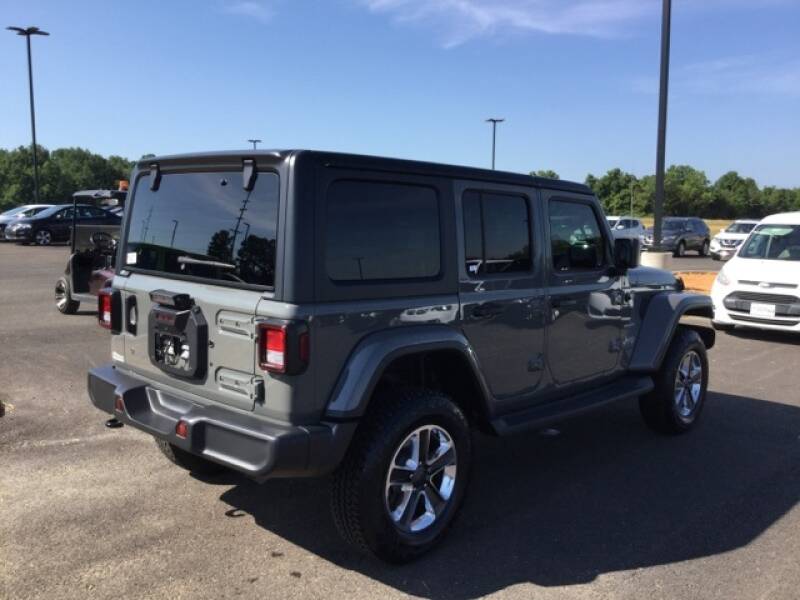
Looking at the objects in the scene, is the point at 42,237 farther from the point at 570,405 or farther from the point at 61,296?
the point at 570,405

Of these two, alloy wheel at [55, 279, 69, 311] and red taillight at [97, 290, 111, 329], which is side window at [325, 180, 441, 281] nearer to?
red taillight at [97, 290, 111, 329]

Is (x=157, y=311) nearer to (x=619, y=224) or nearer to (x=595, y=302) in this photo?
(x=595, y=302)

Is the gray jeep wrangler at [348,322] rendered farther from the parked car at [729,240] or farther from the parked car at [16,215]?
the parked car at [16,215]

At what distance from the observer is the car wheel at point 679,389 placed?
5.36 m

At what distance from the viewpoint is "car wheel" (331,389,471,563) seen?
3258 mm

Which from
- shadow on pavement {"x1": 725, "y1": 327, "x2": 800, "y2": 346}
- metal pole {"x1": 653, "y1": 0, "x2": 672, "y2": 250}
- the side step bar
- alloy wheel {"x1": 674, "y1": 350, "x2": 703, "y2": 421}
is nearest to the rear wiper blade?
the side step bar

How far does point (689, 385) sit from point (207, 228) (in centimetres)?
407

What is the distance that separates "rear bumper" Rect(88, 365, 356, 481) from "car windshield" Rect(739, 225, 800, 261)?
9260mm

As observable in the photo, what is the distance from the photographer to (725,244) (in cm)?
2683

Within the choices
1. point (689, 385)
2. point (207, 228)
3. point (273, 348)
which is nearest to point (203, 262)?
point (207, 228)

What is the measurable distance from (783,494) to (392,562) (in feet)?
8.60

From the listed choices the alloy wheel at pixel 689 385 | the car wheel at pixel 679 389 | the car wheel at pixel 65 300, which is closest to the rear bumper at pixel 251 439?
the car wheel at pixel 679 389

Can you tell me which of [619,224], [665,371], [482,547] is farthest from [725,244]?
[482,547]

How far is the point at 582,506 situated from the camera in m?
4.16
